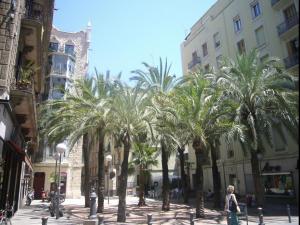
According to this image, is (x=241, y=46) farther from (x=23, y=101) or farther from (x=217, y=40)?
(x=23, y=101)

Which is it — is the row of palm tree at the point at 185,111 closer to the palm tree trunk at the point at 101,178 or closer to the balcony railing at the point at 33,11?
the palm tree trunk at the point at 101,178

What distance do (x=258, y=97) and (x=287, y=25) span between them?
9509 mm

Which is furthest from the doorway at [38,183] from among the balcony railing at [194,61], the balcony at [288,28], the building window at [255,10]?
the balcony at [288,28]

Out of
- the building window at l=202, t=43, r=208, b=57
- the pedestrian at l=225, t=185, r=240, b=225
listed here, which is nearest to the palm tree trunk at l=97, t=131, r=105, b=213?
the pedestrian at l=225, t=185, r=240, b=225

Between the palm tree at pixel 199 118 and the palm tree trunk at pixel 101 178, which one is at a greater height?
the palm tree at pixel 199 118

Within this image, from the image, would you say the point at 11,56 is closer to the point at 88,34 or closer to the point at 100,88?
the point at 100,88

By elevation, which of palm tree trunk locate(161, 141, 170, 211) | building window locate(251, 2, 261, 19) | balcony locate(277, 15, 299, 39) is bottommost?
palm tree trunk locate(161, 141, 170, 211)

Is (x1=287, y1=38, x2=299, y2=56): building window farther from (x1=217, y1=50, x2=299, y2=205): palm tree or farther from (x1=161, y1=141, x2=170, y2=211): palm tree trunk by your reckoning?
(x1=161, y1=141, x2=170, y2=211): palm tree trunk

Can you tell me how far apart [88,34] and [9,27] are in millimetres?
40332

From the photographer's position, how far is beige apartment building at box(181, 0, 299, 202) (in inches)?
1043

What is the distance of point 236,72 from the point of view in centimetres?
2197

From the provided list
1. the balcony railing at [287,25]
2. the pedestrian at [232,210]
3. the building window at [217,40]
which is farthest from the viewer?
the building window at [217,40]

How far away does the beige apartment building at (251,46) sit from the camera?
26486 mm

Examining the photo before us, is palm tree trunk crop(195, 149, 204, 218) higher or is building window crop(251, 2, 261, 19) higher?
building window crop(251, 2, 261, 19)
